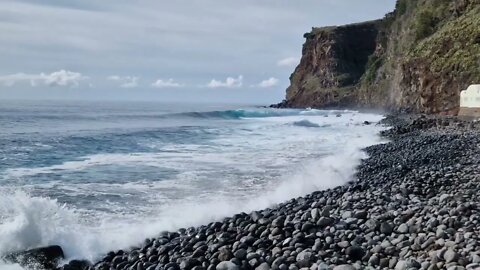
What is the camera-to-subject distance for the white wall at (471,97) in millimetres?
25719

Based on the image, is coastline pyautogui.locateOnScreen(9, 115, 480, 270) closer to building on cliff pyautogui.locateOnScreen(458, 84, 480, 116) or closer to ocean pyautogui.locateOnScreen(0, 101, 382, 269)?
ocean pyautogui.locateOnScreen(0, 101, 382, 269)

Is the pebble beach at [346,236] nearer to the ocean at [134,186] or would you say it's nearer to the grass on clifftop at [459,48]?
the ocean at [134,186]

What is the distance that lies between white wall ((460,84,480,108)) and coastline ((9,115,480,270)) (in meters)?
18.1

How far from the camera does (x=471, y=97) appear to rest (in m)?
26.8

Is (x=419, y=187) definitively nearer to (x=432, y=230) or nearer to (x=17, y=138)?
(x=432, y=230)

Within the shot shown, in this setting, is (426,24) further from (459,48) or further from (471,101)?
(471,101)

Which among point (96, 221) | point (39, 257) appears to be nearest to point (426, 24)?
point (96, 221)

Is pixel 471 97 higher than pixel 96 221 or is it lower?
higher

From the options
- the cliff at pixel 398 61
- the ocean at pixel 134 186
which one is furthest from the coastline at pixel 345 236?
the cliff at pixel 398 61

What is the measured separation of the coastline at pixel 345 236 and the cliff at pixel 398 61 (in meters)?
25.0

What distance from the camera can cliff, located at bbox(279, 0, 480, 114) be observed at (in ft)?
110

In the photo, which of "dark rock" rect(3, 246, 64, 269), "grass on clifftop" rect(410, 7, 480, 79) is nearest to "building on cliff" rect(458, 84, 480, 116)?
"grass on clifftop" rect(410, 7, 480, 79)

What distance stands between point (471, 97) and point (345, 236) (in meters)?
23.7

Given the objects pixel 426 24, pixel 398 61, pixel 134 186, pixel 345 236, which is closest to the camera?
pixel 345 236
